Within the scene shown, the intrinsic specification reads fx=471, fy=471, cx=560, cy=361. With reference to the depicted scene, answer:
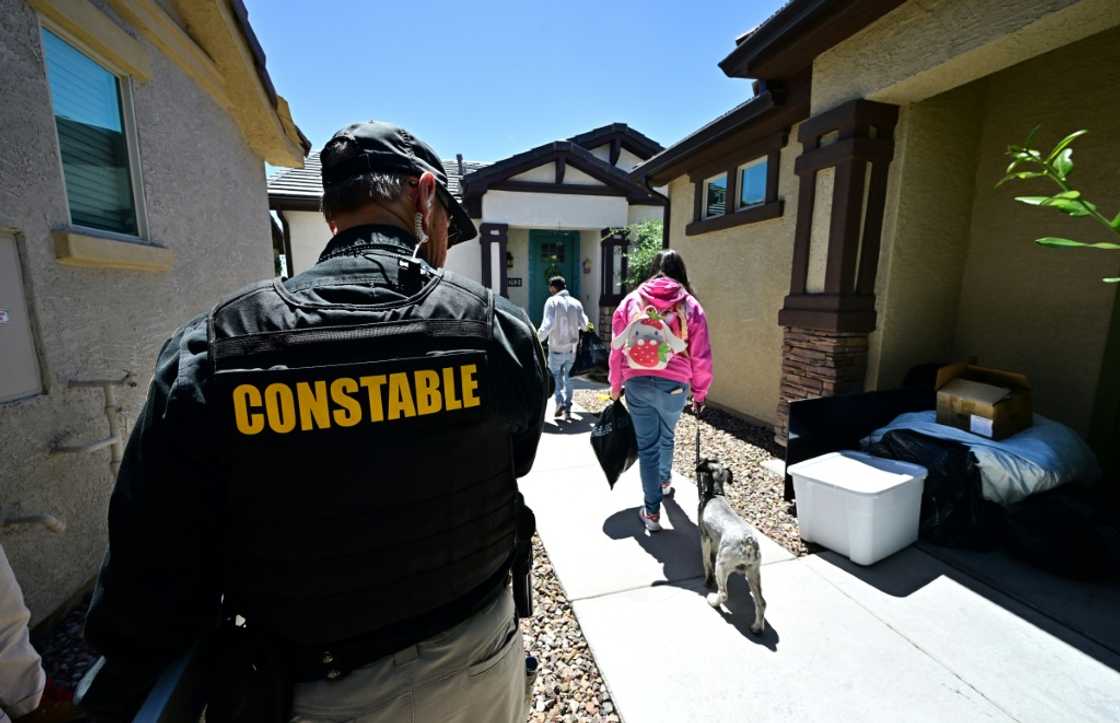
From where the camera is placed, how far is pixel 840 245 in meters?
3.96

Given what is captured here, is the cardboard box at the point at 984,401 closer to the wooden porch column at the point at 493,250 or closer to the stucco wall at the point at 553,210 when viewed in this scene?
the wooden porch column at the point at 493,250

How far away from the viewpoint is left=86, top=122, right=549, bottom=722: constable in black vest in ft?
2.87

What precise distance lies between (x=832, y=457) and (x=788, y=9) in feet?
11.3

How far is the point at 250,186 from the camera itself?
522 cm

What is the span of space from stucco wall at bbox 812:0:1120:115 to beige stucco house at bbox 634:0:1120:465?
13mm

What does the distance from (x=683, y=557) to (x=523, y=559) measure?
1.99 m

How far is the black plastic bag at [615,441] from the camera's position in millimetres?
3404

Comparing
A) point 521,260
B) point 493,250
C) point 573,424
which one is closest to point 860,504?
point 573,424

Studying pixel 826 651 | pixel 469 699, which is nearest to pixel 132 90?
pixel 469 699

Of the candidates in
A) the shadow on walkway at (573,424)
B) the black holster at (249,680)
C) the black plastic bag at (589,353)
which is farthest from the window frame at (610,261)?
the black holster at (249,680)

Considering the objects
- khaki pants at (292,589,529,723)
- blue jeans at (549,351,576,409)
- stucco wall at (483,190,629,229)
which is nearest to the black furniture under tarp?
blue jeans at (549,351,576,409)

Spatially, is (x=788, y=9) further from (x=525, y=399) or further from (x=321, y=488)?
(x=321, y=488)

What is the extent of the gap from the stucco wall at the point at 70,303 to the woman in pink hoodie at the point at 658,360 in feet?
9.84

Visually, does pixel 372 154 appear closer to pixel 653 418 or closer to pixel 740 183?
pixel 653 418
